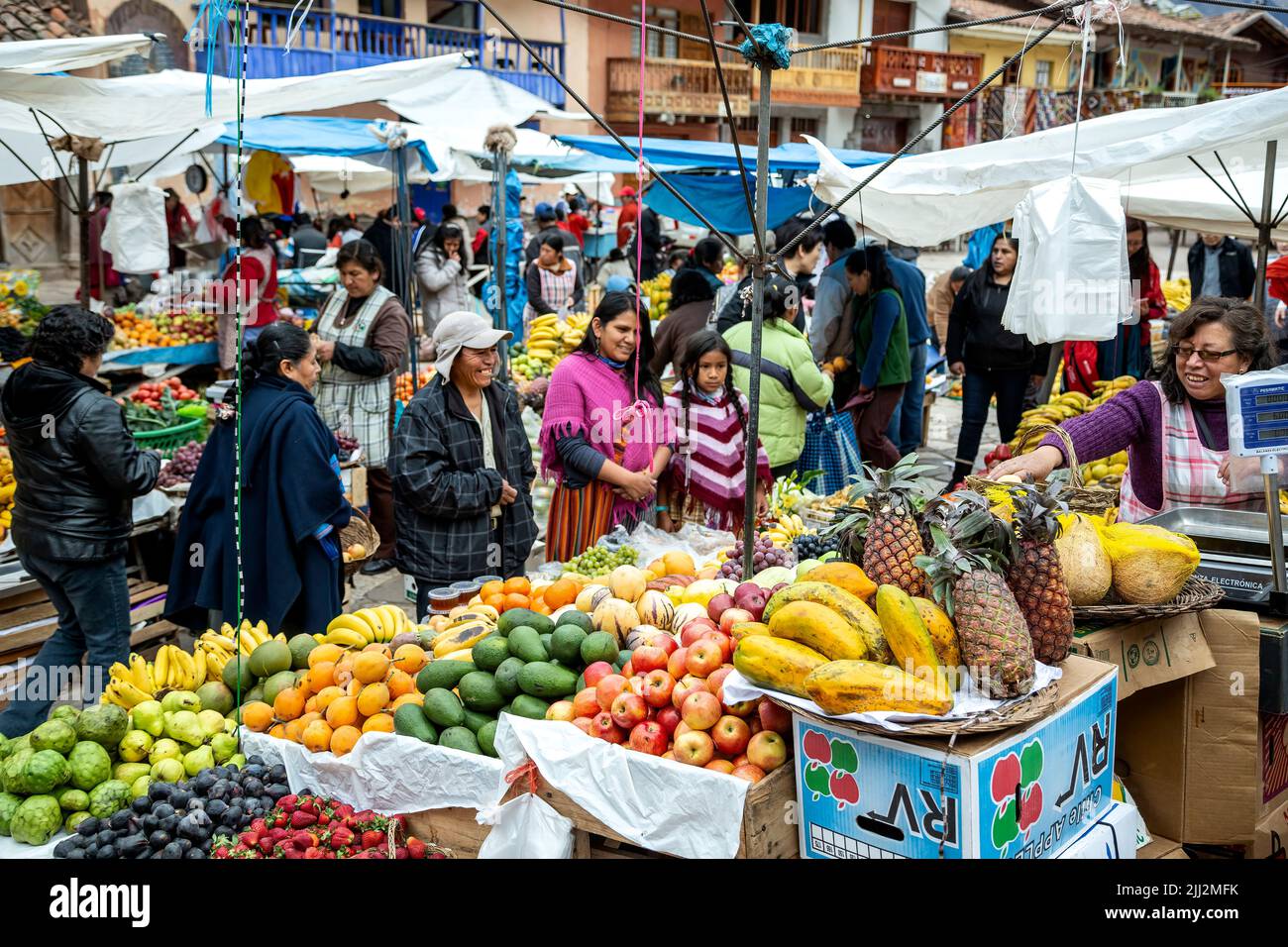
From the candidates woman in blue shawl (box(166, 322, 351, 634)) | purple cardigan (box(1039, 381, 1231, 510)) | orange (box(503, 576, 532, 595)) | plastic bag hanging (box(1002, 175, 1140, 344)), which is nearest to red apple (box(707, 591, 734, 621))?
orange (box(503, 576, 532, 595))

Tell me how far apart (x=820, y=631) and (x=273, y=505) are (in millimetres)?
2610

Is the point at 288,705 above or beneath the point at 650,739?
beneath

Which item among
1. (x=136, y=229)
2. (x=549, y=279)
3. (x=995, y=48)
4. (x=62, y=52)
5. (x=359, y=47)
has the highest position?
(x=995, y=48)

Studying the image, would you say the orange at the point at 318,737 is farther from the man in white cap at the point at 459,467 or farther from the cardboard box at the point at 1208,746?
the cardboard box at the point at 1208,746

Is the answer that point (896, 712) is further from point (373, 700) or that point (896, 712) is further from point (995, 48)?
point (995, 48)

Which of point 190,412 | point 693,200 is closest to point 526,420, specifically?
point 190,412

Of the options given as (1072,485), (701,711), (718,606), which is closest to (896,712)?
(701,711)

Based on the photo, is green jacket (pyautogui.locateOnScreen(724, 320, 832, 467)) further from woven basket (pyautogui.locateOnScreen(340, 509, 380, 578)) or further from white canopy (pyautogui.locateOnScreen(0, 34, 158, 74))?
white canopy (pyautogui.locateOnScreen(0, 34, 158, 74))

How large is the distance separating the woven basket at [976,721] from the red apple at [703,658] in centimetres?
35

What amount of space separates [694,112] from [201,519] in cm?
2490

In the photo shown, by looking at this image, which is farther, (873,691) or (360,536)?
(360,536)

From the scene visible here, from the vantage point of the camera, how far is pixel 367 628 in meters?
3.57

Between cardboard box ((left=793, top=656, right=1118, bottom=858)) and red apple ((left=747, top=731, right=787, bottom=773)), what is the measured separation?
0.07 meters
